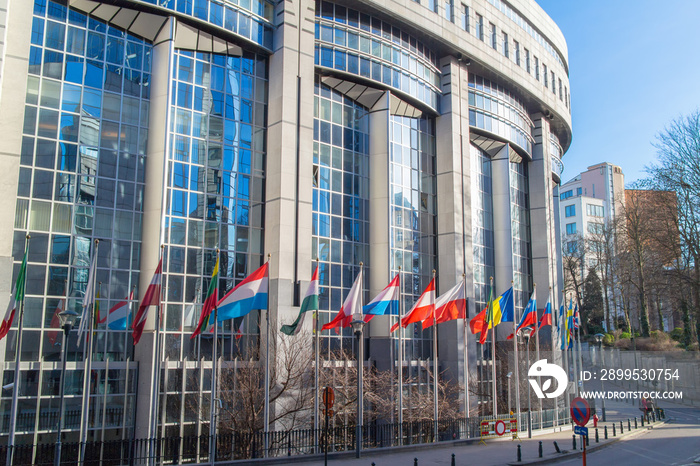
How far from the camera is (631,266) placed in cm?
6475

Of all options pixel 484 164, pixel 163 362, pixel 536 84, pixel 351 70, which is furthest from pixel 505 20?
pixel 163 362

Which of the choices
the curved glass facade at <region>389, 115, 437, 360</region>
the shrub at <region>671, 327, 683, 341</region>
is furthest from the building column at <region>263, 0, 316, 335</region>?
the shrub at <region>671, 327, 683, 341</region>

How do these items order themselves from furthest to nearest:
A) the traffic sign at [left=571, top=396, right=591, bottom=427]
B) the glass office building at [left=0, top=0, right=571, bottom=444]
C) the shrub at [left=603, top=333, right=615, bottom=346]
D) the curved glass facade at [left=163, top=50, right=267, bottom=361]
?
1. the shrub at [left=603, top=333, right=615, bottom=346]
2. the curved glass facade at [left=163, top=50, right=267, bottom=361]
3. the glass office building at [left=0, top=0, right=571, bottom=444]
4. the traffic sign at [left=571, top=396, right=591, bottom=427]

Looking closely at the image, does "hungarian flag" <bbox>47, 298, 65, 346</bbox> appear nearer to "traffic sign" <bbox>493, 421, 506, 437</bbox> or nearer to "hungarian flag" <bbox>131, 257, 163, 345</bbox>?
"hungarian flag" <bbox>131, 257, 163, 345</bbox>

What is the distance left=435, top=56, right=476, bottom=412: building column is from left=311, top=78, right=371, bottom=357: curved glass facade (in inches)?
275

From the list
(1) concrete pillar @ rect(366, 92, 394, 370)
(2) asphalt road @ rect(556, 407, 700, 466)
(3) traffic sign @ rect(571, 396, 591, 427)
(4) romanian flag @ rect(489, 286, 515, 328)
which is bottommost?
(2) asphalt road @ rect(556, 407, 700, 466)

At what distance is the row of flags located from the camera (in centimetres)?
2117

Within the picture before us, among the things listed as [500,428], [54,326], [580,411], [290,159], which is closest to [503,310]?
[500,428]

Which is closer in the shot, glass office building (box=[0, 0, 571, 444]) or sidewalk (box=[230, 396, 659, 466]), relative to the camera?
sidewalk (box=[230, 396, 659, 466])

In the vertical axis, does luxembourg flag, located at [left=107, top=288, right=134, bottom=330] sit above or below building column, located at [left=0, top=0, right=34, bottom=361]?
below

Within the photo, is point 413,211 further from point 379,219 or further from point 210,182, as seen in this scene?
point 210,182

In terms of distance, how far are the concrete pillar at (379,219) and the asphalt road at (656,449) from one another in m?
14.6

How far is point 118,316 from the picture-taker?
27.3 m

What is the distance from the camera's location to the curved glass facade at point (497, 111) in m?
48.0
